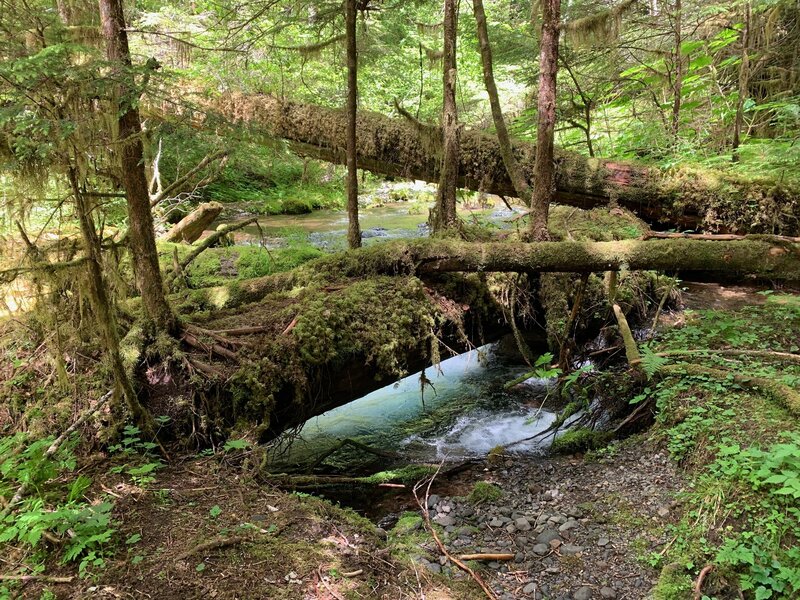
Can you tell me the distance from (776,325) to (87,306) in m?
7.17

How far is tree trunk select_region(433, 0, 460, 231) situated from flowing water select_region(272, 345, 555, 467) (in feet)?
6.83

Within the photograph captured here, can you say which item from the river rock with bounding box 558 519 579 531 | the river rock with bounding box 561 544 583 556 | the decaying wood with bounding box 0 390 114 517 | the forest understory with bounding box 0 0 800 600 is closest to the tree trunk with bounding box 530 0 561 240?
the forest understory with bounding box 0 0 800 600

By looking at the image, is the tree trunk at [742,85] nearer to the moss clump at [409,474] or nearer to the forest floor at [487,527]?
the forest floor at [487,527]

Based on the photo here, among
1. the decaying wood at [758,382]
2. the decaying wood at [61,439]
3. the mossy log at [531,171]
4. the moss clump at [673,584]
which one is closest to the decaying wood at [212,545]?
the decaying wood at [61,439]

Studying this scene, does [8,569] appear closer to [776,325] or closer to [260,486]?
[260,486]

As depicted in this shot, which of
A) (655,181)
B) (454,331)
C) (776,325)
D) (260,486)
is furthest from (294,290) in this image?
(655,181)

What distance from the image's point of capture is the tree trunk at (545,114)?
18.7ft

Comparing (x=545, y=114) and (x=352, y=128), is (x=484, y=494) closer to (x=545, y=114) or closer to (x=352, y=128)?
(x=545, y=114)

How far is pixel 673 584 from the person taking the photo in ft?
10.1

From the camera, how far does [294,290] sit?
5477 mm

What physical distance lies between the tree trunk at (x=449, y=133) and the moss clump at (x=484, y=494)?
346 centimetres

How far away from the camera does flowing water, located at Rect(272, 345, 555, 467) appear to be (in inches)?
231

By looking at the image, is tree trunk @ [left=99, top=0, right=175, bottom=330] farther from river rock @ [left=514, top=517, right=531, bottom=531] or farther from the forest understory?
river rock @ [left=514, top=517, right=531, bottom=531]

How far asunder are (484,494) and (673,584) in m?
1.73
